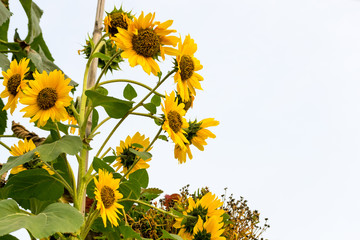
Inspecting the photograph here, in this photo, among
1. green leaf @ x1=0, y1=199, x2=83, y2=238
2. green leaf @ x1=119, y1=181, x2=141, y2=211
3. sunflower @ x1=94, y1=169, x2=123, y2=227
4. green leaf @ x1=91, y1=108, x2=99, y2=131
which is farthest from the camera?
green leaf @ x1=91, y1=108, x2=99, y2=131

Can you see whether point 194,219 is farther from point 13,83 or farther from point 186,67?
point 13,83

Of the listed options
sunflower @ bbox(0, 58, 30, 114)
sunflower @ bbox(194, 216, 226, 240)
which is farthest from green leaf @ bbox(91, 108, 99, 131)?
sunflower @ bbox(194, 216, 226, 240)

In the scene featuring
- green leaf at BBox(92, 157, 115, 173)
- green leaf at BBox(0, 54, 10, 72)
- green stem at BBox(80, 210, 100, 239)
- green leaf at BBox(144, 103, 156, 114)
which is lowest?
green stem at BBox(80, 210, 100, 239)

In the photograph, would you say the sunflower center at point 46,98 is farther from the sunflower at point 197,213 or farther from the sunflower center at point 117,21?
the sunflower at point 197,213

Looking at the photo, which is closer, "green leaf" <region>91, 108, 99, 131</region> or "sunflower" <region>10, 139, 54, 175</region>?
"sunflower" <region>10, 139, 54, 175</region>

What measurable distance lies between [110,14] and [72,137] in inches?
9.9

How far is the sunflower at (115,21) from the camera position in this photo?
2.89ft

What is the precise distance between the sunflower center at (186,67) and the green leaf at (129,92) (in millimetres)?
155

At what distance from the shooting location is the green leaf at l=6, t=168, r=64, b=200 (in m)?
0.87

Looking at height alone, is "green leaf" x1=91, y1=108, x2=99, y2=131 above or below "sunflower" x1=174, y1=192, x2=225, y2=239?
above

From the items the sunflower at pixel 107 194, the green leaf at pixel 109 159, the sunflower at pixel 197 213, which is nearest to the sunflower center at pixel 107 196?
the sunflower at pixel 107 194

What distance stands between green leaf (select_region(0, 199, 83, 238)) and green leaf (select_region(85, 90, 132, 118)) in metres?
0.20

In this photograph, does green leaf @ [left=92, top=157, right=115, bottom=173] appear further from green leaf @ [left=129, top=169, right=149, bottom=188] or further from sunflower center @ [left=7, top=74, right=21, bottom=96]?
sunflower center @ [left=7, top=74, right=21, bottom=96]

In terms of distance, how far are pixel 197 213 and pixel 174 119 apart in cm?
24
